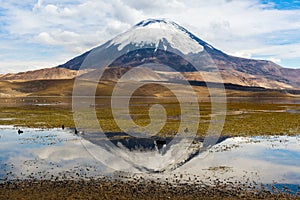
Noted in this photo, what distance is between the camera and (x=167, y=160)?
29.2 metres

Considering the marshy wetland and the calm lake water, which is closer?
the marshy wetland

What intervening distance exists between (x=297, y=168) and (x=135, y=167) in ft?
42.2

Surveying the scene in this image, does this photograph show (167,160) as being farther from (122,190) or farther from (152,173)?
(122,190)

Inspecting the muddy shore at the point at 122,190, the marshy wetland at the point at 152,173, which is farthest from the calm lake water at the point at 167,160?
the muddy shore at the point at 122,190

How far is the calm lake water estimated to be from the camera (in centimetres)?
2355

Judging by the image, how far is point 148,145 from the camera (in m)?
36.2

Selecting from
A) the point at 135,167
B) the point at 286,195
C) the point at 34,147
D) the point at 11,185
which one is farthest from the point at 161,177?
the point at 34,147

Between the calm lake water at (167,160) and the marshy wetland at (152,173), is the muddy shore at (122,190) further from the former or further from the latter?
the calm lake water at (167,160)

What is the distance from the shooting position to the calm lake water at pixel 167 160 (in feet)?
77.3

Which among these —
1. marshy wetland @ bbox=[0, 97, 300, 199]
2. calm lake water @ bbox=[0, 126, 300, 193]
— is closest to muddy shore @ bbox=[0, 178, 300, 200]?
marshy wetland @ bbox=[0, 97, 300, 199]

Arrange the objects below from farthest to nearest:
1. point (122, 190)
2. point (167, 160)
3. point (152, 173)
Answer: point (167, 160)
point (152, 173)
point (122, 190)

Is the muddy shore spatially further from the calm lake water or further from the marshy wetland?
the calm lake water

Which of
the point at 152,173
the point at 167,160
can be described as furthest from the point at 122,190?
the point at 167,160

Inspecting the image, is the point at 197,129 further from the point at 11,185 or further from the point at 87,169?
the point at 11,185
